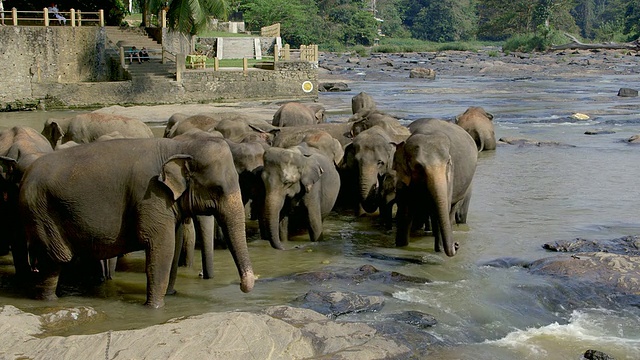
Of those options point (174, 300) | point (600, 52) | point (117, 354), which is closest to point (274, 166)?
point (174, 300)

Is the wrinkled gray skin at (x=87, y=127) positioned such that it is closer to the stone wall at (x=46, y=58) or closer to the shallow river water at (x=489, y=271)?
the shallow river water at (x=489, y=271)

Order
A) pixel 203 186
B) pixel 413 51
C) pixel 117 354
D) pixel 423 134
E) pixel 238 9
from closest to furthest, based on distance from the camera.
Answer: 1. pixel 117 354
2. pixel 203 186
3. pixel 423 134
4. pixel 238 9
5. pixel 413 51

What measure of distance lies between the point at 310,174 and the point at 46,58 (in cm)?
2365

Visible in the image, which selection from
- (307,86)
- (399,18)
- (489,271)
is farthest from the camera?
(399,18)

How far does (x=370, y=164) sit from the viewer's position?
1191cm

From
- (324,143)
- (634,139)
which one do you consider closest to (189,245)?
(324,143)

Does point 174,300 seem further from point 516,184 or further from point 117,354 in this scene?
point 516,184

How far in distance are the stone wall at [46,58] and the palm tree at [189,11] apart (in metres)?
2.56

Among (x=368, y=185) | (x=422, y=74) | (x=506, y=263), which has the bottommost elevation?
(x=422, y=74)

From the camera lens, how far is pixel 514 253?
35.8 ft

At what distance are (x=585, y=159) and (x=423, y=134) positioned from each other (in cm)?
1024

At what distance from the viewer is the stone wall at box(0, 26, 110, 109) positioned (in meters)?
31.1

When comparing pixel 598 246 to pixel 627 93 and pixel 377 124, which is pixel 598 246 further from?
pixel 627 93

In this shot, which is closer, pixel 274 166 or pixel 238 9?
pixel 274 166
